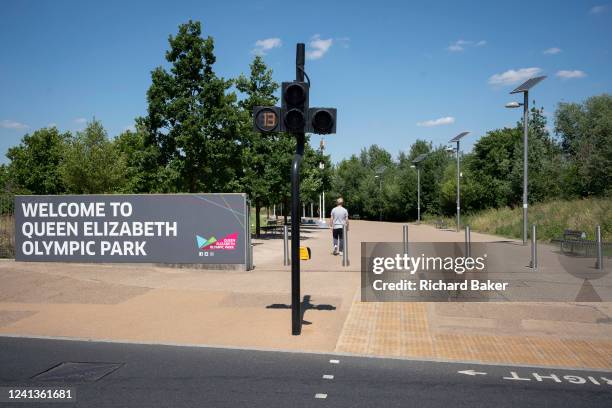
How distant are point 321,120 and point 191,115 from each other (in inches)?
590

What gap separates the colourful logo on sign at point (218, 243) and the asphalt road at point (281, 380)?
267 inches

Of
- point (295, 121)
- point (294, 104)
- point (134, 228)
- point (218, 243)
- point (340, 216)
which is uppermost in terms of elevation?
point (294, 104)

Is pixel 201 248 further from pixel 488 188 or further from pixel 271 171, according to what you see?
pixel 488 188

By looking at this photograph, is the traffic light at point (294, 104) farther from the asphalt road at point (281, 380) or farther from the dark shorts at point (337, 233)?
the dark shorts at point (337, 233)

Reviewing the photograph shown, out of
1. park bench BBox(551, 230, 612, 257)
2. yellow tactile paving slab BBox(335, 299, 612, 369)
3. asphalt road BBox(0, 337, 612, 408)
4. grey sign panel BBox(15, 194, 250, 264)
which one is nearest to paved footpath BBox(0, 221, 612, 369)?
yellow tactile paving slab BBox(335, 299, 612, 369)

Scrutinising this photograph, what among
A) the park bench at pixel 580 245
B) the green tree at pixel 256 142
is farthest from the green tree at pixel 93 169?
the park bench at pixel 580 245

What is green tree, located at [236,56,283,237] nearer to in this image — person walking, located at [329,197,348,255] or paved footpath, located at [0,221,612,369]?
person walking, located at [329,197,348,255]

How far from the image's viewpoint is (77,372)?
227 inches

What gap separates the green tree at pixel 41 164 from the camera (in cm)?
4967

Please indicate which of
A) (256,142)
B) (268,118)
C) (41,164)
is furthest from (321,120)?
(41,164)

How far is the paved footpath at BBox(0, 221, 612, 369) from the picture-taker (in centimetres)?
666

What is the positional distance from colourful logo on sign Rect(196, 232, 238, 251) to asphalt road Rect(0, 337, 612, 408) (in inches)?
267

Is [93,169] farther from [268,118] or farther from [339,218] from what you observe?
[268,118]

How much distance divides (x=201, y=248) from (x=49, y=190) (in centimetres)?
4207
